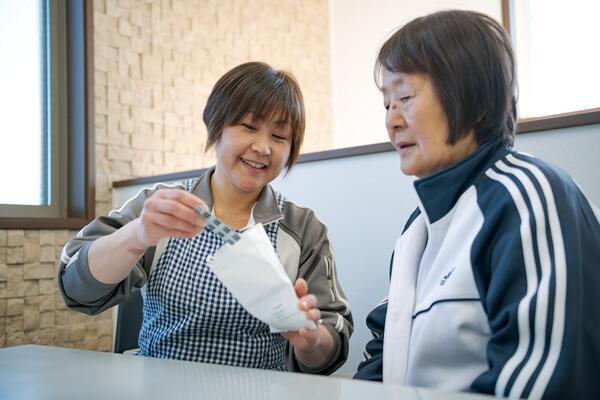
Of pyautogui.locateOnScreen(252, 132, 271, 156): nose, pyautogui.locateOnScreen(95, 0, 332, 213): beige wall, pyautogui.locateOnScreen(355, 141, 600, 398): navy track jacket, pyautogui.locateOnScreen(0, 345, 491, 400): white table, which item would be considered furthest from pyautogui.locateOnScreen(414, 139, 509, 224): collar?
pyautogui.locateOnScreen(95, 0, 332, 213): beige wall

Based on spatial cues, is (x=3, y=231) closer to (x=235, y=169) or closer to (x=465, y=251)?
(x=235, y=169)

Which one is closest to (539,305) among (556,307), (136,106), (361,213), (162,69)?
(556,307)

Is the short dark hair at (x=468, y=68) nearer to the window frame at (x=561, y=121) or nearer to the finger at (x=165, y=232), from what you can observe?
the window frame at (x=561, y=121)

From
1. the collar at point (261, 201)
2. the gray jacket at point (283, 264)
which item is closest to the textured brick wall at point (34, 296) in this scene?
the gray jacket at point (283, 264)

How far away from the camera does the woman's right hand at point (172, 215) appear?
2.82 ft

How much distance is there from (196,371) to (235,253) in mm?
158

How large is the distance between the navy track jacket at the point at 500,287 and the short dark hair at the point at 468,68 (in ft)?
0.17

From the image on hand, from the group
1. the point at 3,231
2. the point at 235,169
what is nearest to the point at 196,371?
the point at 235,169

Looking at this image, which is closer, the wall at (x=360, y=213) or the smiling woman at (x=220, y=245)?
the smiling woman at (x=220, y=245)

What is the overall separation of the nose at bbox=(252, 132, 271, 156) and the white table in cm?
57

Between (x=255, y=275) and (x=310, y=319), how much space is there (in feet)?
0.44

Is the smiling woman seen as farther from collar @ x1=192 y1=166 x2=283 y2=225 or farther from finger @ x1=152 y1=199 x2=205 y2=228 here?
finger @ x1=152 y1=199 x2=205 y2=228

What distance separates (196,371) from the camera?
69 centimetres

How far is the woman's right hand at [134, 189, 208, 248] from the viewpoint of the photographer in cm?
86
